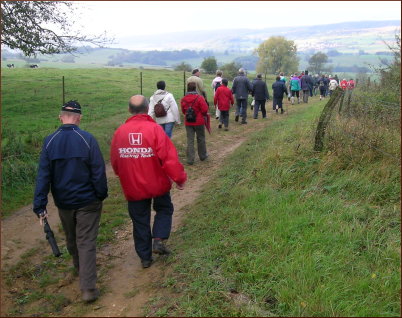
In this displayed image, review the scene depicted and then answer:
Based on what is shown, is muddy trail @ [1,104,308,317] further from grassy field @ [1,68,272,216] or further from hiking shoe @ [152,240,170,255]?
grassy field @ [1,68,272,216]

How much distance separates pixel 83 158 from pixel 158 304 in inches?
66.5

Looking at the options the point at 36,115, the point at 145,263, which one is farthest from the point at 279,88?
the point at 145,263

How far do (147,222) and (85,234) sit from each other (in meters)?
0.81

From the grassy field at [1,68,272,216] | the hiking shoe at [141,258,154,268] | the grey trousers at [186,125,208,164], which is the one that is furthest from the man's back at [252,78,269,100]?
the hiking shoe at [141,258,154,268]

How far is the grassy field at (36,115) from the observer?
7.30 m

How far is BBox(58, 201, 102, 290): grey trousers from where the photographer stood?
13.1 feet

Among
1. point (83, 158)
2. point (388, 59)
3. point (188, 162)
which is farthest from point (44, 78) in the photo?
point (83, 158)

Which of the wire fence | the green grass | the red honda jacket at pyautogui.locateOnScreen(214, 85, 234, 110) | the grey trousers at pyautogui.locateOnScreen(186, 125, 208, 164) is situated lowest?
the green grass

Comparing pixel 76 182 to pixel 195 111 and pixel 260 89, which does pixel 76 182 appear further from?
pixel 260 89

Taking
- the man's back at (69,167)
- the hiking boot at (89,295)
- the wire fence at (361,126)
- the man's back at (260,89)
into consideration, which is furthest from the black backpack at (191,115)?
the man's back at (260,89)

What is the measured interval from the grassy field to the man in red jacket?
307 cm

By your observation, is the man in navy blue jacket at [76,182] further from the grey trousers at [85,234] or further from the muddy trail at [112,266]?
the muddy trail at [112,266]

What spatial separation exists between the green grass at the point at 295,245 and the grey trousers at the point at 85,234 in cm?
85

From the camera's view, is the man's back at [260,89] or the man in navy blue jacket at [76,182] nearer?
the man in navy blue jacket at [76,182]
